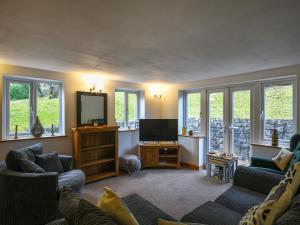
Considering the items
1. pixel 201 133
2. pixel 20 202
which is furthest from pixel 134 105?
pixel 20 202

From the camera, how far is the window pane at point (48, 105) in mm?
3787

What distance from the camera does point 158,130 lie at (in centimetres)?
493

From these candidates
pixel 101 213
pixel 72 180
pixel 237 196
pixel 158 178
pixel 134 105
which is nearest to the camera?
pixel 101 213

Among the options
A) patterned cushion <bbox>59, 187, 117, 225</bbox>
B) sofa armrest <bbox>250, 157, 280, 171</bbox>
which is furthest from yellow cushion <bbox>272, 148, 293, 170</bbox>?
patterned cushion <bbox>59, 187, 117, 225</bbox>

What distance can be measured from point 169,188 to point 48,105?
3010 mm

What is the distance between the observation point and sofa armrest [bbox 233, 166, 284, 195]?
219 cm

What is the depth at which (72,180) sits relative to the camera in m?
2.72

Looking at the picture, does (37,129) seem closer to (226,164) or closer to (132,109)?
(132,109)

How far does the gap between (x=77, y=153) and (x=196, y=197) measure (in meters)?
2.42

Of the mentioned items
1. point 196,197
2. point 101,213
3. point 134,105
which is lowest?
point 196,197

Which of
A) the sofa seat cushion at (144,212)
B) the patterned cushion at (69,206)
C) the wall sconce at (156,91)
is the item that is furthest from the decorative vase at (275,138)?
the patterned cushion at (69,206)

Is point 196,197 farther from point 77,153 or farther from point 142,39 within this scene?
point 142,39

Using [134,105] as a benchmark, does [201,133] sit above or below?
below

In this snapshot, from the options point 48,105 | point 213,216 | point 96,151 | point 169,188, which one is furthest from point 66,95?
point 213,216
